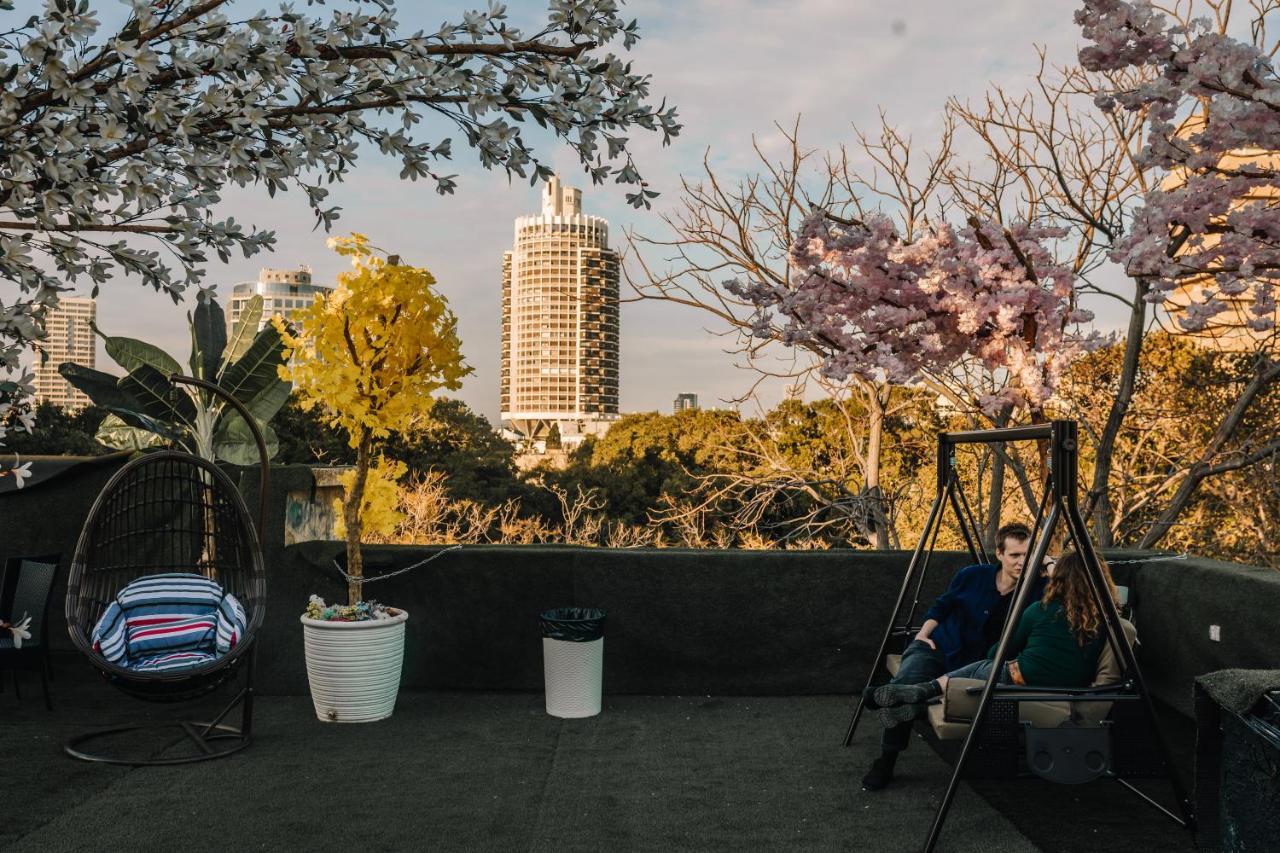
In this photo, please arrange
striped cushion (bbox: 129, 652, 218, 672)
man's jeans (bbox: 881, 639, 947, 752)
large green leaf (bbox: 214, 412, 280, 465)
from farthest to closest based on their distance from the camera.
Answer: large green leaf (bbox: 214, 412, 280, 465) < striped cushion (bbox: 129, 652, 218, 672) < man's jeans (bbox: 881, 639, 947, 752)

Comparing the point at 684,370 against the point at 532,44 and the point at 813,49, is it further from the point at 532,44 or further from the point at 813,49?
the point at 532,44

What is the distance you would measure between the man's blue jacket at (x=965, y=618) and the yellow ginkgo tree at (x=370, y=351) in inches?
99.8

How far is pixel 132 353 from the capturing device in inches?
333

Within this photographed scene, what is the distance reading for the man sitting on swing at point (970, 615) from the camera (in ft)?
12.6

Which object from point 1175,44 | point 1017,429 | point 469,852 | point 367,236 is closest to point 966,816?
point 1017,429

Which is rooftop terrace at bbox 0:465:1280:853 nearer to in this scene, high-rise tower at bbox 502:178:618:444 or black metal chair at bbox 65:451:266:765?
black metal chair at bbox 65:451:266:765

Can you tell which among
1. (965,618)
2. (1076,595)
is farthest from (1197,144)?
(965,618)

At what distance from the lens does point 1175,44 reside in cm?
336

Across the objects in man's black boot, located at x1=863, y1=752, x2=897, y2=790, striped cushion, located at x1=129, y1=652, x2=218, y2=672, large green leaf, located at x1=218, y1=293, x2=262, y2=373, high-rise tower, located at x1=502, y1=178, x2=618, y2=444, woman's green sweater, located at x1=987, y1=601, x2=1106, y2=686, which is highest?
high-rise tower, located at x1=502, y1=178, x2=618, y2=444

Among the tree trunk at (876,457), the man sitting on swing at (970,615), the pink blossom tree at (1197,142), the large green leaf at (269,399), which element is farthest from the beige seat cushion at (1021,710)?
the large green leaf at (269,399)

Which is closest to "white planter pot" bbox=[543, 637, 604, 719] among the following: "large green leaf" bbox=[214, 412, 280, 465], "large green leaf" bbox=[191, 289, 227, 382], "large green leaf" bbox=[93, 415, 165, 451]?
"large green leaf" bbox=[214, 412, 280, 465]

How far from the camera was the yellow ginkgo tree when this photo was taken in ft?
15.3

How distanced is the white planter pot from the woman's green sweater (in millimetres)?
2018

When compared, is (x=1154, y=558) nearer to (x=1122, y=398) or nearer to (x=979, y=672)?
(x=1122, y=398)
